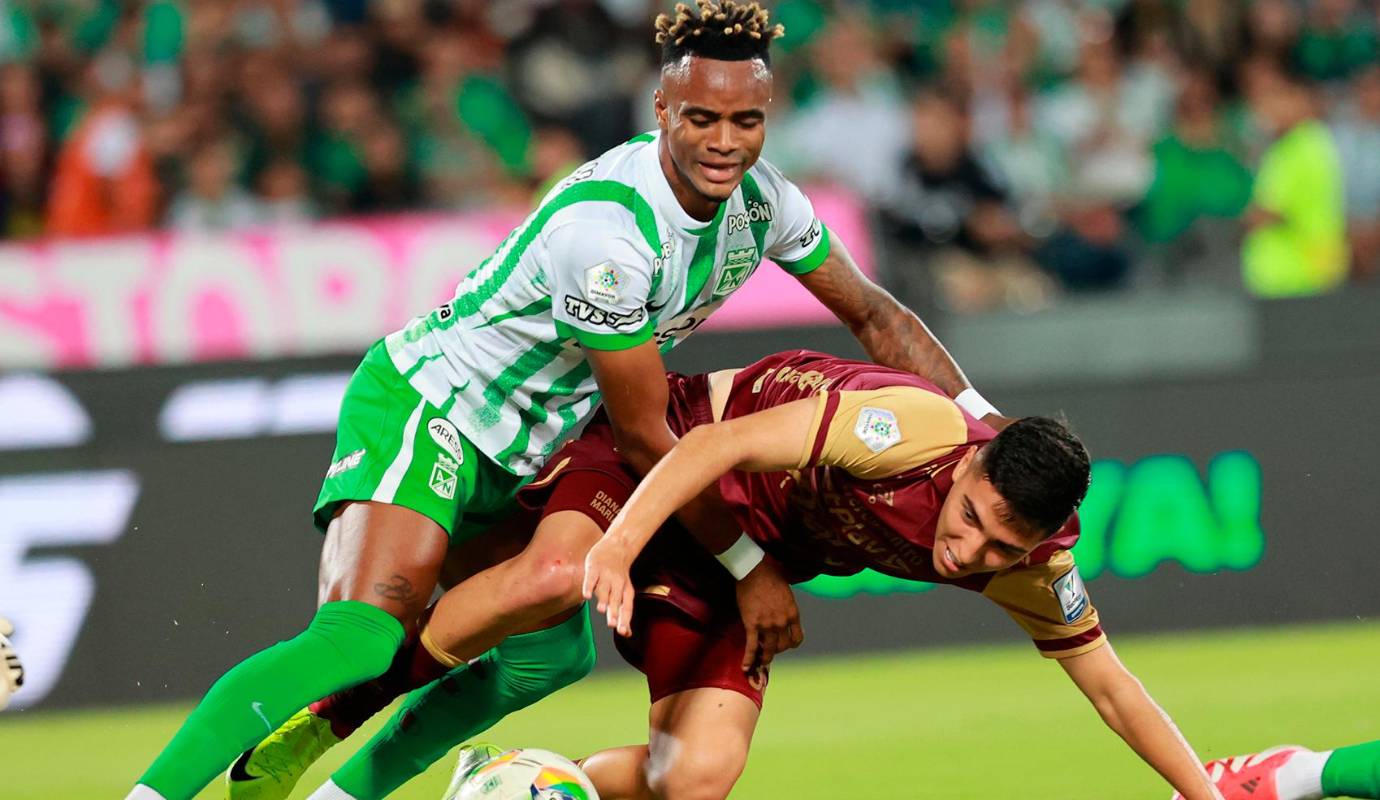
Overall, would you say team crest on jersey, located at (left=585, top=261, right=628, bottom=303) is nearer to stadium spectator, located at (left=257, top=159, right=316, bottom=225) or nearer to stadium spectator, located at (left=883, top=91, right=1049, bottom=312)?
stadium spectator, located at (left=883, top=91, right=1049, bottom=312)

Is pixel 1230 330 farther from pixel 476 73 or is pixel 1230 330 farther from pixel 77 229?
pixel 77 229

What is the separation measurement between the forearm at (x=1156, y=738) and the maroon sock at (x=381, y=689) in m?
1.61

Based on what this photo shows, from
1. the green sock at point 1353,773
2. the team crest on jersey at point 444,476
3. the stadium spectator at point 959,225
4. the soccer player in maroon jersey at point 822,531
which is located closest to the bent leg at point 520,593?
the soccer player in maroon jersey at point 822,531

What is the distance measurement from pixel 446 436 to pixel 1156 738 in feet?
6.03

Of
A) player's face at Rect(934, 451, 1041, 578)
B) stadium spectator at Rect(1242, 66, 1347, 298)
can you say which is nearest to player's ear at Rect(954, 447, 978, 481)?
player's face at Rect(934, 451, 1041, 578)

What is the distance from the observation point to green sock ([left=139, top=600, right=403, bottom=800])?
4.08 meters

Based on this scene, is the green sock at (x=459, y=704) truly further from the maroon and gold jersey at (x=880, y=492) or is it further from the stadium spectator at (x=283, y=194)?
the stadium spectator at (x=283, y=194)

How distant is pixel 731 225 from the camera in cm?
465

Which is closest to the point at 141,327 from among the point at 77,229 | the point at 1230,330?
the point at 77,229

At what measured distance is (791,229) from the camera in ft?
16.2

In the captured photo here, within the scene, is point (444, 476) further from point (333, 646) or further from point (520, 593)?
point (333, 646)

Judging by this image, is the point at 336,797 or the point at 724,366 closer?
the point at 336,797

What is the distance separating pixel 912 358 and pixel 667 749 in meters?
1.24

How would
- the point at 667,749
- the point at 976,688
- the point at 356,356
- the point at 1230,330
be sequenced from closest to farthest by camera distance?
Result: the point at 667,749
the point at 976,688
the point at 356,356
the point at 1230,330
